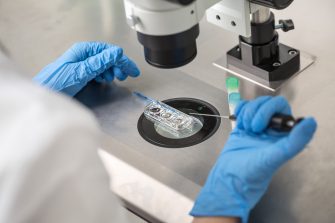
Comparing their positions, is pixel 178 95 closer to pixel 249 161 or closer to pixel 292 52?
pixel 292 52

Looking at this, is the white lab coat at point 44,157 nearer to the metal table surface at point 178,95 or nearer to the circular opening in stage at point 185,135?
the metal table surface at point 178,95

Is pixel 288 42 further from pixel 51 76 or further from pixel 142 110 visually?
pixel 51 76

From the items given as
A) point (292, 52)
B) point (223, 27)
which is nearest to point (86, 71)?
point (223, 27)

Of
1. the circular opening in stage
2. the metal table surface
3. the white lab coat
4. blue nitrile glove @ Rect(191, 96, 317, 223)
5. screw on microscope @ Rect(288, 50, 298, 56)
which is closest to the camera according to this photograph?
the white lab coat

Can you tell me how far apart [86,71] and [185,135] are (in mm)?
311

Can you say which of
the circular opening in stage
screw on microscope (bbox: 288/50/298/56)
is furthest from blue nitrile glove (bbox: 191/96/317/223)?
screw on microscope (bbox: 288/50/298/56)

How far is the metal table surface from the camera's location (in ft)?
3.57

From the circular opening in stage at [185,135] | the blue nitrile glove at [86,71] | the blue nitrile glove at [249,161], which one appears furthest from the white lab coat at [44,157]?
the blue nitrile glove at [86,71]

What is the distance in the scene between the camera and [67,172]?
25.9 inches

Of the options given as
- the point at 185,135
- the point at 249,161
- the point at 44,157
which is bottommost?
the point at 185,135

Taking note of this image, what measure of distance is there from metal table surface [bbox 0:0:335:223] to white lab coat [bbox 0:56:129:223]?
1.38 feet

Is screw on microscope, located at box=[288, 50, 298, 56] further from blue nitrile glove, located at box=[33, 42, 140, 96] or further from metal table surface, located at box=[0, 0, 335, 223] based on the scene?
blue nitrile glove, located at box=[33, 42, 140, 96]

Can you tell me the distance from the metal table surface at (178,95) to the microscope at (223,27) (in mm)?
50

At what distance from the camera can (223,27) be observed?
51.2 inches
